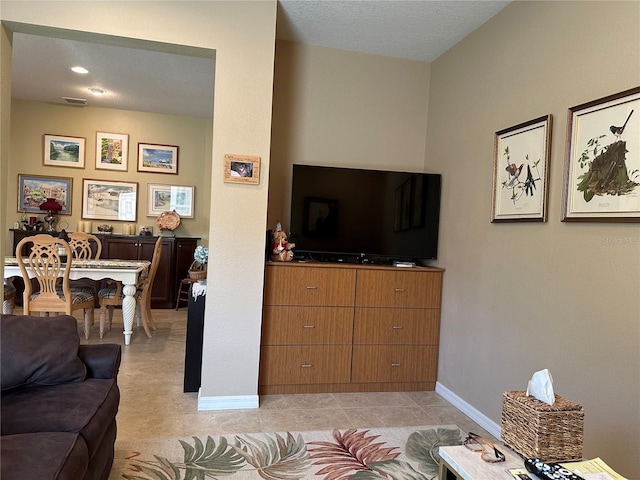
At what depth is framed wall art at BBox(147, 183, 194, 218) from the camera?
589 cm

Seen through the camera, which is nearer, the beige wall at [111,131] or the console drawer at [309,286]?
A: the console drawer at [309,286]

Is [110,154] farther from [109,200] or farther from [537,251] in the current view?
[537,251]

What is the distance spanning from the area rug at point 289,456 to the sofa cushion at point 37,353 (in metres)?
0.61

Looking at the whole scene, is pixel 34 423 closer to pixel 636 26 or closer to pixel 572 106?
pixel 572 106

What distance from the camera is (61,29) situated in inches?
95.7

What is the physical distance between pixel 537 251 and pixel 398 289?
111 centimetres

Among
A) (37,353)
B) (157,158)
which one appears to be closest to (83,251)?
(157,158)

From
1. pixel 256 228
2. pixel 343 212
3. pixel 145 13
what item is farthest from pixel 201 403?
pixel 145 13

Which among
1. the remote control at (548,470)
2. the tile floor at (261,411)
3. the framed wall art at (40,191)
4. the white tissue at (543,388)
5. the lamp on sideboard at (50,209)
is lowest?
the tile floor at (261,411)

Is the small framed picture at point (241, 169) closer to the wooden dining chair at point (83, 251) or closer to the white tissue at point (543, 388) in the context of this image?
the white tissue at point (543, 388)

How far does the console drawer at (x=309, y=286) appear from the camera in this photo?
2906 mm

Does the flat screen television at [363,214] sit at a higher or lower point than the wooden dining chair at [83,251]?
higher

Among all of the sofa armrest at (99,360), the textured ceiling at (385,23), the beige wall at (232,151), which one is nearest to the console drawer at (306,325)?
the beige wall at (232,151)

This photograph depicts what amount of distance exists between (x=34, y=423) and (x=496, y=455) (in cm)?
163
